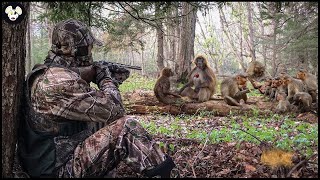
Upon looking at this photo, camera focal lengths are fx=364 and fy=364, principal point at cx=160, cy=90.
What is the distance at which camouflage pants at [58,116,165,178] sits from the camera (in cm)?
341

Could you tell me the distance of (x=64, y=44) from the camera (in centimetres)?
371

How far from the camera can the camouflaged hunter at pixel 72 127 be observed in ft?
11.2

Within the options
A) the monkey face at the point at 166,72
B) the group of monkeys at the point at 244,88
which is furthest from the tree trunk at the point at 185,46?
the monkey face at the point at 166,72

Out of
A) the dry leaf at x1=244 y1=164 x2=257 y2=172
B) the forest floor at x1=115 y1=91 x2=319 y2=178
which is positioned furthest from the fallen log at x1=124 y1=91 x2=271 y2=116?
the dry leaf at x1=244 y1=164 x2=257 y2=172

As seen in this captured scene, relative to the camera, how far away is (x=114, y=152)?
138 inches

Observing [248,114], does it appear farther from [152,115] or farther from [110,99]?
[110,99]

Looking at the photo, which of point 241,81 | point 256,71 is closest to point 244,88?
point 241,81

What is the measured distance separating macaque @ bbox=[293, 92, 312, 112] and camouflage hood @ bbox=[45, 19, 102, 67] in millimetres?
5980

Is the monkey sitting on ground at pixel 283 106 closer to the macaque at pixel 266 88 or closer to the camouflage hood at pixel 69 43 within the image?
the macaque at pixel 266 88

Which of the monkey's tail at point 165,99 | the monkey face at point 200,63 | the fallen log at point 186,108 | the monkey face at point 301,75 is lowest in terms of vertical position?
the fallen log at point 186,108

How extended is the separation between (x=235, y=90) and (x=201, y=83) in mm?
1153

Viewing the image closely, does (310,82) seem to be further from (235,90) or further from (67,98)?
(67,98)

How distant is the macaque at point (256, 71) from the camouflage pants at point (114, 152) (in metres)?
8.09

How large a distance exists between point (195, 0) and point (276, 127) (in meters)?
3.31
